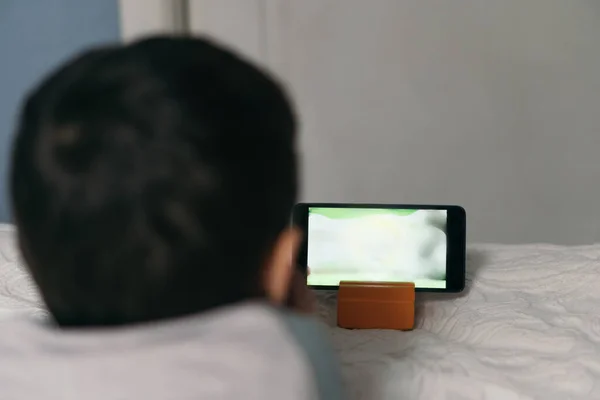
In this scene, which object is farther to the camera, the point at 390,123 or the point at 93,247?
the point at 390,123

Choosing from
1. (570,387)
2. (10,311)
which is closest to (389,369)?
(570,387)

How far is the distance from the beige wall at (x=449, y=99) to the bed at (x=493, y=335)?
54 cm

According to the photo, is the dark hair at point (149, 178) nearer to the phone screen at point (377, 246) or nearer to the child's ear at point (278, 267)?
the child's ear at point (278, 267)

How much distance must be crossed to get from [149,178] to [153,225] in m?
0.03

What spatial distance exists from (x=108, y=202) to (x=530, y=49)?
3.94 feet

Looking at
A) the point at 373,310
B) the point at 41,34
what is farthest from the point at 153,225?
the point at 41,34

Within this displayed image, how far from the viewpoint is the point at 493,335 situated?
701mm

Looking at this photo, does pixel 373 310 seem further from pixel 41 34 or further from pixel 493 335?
pixel 41 34

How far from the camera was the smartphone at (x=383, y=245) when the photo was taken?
0.79m

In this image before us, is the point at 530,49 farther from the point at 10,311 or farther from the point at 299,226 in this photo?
the point at 10,311

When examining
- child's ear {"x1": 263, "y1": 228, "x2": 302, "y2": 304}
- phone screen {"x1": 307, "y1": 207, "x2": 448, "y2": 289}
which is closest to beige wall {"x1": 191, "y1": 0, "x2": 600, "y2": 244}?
phone screen {"x1": 307, "y1": 207, "x2": 448, "y2": 289}

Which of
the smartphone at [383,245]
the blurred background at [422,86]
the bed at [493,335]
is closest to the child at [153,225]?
the bed at [493,335]

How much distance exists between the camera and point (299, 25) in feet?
4.58

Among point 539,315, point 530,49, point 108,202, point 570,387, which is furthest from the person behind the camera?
point 530,49
